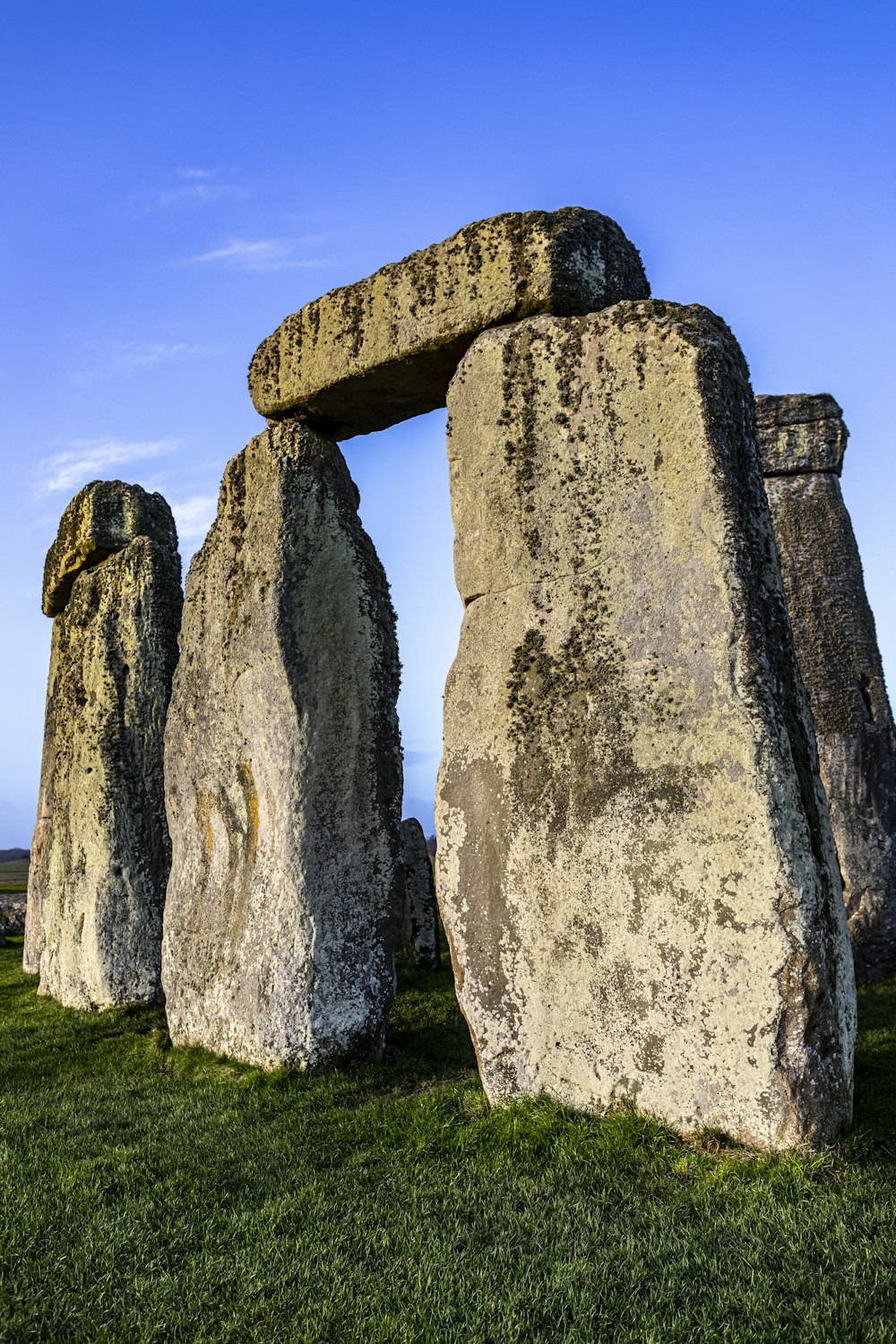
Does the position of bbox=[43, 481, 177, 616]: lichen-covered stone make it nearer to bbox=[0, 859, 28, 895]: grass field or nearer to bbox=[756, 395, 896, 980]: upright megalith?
bbox=[756, 395, 896, 980]: upright megalith

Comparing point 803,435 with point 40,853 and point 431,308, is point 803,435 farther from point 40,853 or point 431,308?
point 40,853

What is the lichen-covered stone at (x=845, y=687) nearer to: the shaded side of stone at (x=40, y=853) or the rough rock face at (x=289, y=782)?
the rough rock face at (x=289, y=782)

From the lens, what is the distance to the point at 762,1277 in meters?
3.71

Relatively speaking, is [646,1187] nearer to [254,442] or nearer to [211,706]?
[211,706]

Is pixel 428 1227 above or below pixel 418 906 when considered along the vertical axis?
below

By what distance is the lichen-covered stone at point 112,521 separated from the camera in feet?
37.6

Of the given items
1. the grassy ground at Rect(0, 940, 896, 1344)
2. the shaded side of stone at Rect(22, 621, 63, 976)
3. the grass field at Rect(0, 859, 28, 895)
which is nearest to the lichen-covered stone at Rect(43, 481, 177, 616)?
the shaded side of stone at Rect(22, 621, 63, 976)

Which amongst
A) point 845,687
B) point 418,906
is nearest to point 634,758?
point 845,687

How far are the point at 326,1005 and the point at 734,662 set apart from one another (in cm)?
380

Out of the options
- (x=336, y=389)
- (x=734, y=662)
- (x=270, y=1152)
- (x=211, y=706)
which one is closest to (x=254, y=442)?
(x=336, y=389)

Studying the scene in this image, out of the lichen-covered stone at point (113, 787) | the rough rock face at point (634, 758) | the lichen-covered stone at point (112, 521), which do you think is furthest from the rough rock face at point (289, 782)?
the lichen-covered stone at point (112, 521)

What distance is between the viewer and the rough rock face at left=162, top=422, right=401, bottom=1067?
289 inches

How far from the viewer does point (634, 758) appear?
5.41 meters

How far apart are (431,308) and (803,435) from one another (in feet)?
21.1
